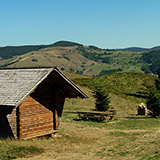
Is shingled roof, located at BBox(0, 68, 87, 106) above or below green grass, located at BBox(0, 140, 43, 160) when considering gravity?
above

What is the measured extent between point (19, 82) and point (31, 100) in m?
1.60

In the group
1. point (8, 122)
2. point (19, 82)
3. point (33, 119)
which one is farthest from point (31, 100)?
point (8, 122)

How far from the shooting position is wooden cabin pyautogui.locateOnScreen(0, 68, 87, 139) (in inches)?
642

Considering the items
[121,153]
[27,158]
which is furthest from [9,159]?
[121,153]

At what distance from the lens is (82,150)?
15977 mm

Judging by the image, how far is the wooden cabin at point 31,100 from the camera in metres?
16.3

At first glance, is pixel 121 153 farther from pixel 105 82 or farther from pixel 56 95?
pixel 105 82

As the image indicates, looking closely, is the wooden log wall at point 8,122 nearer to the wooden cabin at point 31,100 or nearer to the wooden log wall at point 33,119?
the wooden cabin at point 31,100

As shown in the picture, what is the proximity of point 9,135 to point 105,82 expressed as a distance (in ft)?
180

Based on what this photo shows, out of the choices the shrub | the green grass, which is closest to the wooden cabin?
the green grass

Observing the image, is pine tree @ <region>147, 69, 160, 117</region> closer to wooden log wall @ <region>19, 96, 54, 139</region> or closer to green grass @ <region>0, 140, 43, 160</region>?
wooden log wall @ <region>19, 96, 54, 139</region>

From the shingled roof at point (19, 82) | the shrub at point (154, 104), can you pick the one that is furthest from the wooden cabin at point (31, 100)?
the shrub at point (154, 104)

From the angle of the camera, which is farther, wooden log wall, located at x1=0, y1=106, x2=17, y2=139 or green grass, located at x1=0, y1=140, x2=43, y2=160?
wooden log wall, located at x1=0, y1=106, x2=17, y2=139

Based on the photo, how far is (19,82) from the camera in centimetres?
1711
